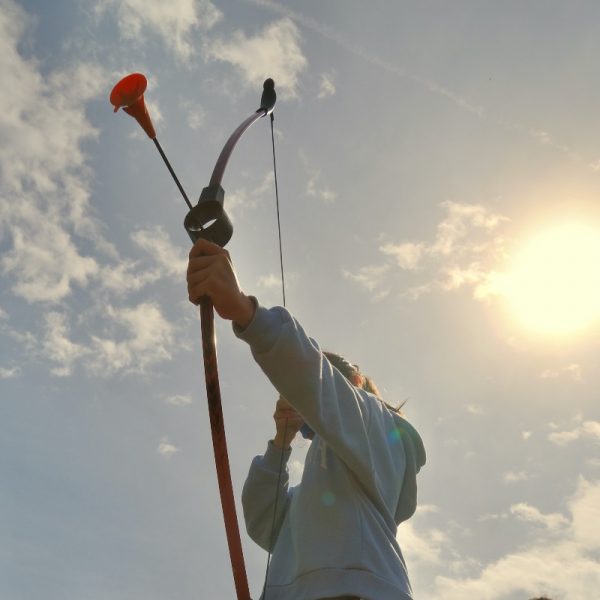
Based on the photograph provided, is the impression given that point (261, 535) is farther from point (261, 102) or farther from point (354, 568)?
point (261, 102)

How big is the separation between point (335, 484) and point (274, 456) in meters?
0.66

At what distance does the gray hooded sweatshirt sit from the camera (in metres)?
2.11

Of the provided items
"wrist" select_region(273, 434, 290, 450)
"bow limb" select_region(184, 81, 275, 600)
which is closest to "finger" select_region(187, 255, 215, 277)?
"bow limb" select_region(184, 81, 275, 600)

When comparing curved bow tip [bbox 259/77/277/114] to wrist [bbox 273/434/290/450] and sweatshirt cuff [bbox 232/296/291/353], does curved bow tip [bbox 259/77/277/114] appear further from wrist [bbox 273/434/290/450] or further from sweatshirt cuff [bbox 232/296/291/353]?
sweatshirt cuff [bbox 232/296/291/353]

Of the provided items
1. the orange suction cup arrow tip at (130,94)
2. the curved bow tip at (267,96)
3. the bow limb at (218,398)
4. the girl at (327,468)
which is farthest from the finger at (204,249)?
the curved bow tip at (267,96)

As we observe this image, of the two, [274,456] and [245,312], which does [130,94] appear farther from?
[274,456]

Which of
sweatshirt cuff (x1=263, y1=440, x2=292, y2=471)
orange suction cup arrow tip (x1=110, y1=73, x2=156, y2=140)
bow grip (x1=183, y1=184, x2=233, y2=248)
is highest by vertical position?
orange suction cup arrow tip (x1=110, y1=73, x2=156, y2=140)

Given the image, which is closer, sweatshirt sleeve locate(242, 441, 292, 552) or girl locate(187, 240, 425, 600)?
girl locate(187, 240, 425, 600)

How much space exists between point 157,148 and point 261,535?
177 cm

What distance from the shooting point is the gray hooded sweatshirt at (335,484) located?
6.91 ft

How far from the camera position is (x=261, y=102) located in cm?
367

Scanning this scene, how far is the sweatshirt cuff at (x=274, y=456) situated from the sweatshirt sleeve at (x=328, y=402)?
572 mm

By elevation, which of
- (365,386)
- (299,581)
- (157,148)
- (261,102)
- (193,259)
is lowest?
(299,581)

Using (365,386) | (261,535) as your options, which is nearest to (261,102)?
(365,386)
